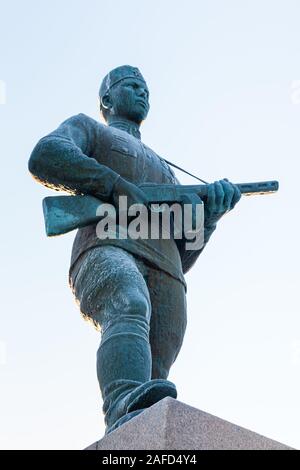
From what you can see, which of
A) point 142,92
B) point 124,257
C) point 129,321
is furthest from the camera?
point 142,92

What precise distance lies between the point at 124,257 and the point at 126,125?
1.58 m

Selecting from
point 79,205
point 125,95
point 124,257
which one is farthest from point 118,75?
point 124,257

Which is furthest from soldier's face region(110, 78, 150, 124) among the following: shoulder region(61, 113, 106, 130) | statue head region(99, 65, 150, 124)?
shoulder region(61, 113, 106, 130)

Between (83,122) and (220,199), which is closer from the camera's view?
(220,199)

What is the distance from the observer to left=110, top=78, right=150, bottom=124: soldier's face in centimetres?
696

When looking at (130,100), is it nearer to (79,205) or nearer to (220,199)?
(220,199)

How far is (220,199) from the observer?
614cm

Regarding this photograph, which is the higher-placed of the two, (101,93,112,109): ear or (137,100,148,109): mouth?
(101,93,112,109): ear

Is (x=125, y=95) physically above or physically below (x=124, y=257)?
above

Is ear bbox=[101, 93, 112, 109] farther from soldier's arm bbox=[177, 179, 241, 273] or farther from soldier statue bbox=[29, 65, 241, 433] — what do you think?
soldier's arm bbox=[177, 179, 241, 273]

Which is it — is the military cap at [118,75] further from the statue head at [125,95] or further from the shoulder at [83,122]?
the shoulder at [83,122]

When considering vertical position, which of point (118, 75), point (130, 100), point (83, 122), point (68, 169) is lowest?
point (68, 169)

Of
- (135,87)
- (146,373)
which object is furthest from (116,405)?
(135,87)

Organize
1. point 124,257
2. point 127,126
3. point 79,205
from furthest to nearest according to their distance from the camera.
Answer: point 127,126 < point 79,205 < point 124,257
